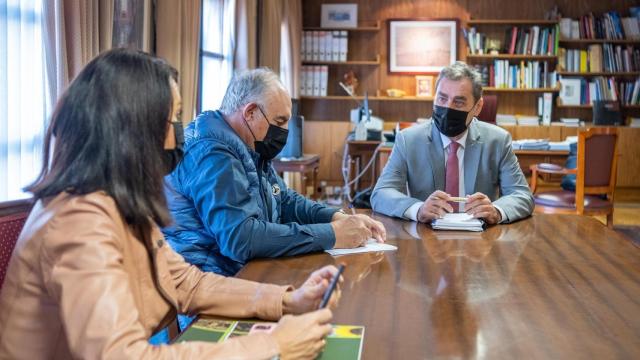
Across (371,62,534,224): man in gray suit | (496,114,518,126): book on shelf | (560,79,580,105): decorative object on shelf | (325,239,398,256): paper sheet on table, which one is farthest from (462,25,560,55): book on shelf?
(325,239,398,256): paper sheet on table

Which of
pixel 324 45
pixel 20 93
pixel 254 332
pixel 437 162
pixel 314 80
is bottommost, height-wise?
pixel 254 332

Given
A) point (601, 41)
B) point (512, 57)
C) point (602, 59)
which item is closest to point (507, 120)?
point (512, 57)

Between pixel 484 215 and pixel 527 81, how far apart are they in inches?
217

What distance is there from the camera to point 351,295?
1.37 meters

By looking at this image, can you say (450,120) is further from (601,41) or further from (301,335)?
(601,41)

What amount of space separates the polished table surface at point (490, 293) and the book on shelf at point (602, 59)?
5.70 m

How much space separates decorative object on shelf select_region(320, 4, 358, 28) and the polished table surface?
5.83 meters

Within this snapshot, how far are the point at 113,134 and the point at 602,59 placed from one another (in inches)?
283

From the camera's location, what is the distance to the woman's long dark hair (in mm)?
1021

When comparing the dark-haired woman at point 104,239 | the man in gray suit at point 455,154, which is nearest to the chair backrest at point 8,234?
the dark-haired woman at point 104,239

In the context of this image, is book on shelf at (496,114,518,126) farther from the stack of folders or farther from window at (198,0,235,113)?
the stack of folders

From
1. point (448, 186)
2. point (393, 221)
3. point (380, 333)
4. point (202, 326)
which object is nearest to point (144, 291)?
point (202, 326)

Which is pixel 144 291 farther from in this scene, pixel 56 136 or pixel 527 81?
pixel 527 81

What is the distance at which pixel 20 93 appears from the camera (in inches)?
94.0
